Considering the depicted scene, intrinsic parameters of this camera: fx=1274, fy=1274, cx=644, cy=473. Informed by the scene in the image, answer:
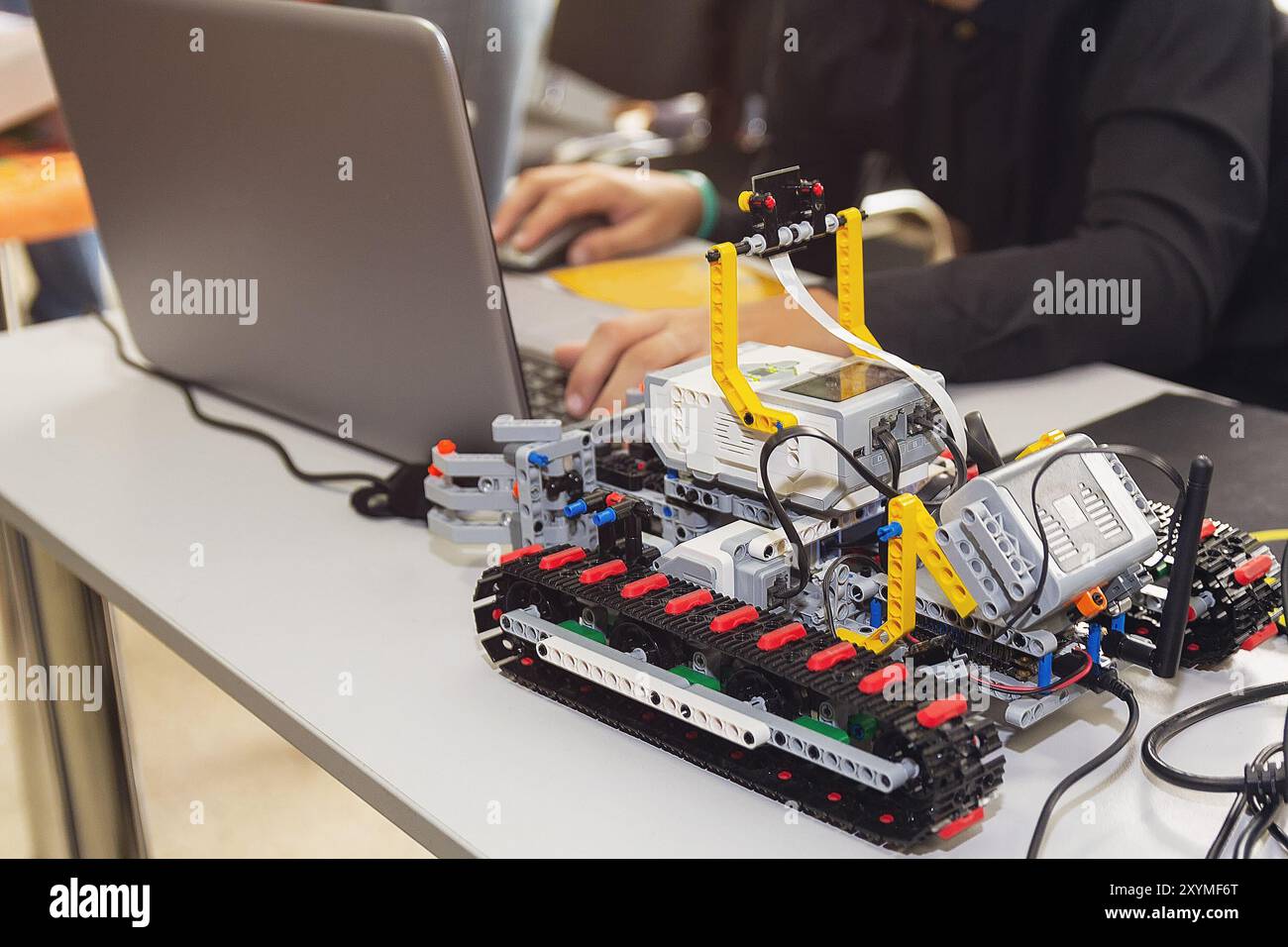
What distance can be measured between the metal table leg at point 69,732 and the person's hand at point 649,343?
1.54 ft

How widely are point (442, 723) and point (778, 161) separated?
134 centimetres

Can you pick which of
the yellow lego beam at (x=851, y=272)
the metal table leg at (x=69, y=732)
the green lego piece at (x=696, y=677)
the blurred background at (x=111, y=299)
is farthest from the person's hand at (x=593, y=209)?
the green lego piece at (x=696, y=677)

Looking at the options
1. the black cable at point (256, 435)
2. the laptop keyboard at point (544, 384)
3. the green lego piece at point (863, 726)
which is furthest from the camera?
the laptop keyboard at point (544, 384)

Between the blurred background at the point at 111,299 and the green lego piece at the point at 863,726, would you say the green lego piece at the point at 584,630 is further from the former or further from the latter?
the blurred background at the point at 111,299

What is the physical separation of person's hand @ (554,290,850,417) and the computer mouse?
0.41 m

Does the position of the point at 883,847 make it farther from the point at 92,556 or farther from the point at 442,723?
the point at 92,556

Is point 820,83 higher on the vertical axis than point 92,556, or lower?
higher

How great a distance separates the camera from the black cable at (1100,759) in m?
0.60

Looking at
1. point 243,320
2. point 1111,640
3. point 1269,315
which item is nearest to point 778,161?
point 1269,315

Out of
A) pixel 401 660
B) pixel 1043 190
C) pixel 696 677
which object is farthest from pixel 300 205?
pixel 1043 190

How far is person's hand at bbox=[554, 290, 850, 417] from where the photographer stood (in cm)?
105

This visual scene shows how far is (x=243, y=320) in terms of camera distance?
1073mm
